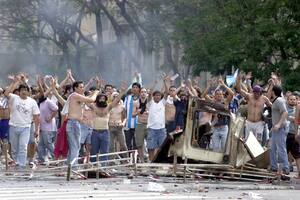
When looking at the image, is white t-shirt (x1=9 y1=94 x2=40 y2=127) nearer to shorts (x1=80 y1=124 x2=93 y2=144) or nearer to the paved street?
shorts (x1=80 y1=124 x2=93 y2=144)

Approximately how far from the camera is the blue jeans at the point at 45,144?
19.5m

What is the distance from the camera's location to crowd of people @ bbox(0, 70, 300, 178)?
16.6 meters

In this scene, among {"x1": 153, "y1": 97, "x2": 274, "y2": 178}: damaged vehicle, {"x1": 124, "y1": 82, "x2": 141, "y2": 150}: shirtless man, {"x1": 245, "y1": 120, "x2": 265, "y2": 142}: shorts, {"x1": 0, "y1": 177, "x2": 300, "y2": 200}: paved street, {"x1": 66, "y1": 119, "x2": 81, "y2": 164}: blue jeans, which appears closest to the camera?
{"x1": 0, "y1": 177, "x2": 300, "y2": 200}: paved street

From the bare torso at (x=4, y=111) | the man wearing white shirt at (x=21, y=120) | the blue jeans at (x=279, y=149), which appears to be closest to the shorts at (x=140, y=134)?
the bare torso at (x=4, y=111)

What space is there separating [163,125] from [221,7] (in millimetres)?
16027

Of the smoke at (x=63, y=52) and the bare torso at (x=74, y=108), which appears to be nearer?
the bare torso at (x=74, y=108)

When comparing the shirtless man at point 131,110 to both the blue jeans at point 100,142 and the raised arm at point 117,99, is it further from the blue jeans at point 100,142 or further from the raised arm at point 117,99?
the blue jeans at point 100,142

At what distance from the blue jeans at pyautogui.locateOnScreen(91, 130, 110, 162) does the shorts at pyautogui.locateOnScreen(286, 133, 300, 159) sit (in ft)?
A: 11.3

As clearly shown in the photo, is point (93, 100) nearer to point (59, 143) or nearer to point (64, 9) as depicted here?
point (59, 143)

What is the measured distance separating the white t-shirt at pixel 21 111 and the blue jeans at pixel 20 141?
0.10 metres

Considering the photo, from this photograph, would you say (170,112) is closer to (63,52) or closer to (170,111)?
(170,111)

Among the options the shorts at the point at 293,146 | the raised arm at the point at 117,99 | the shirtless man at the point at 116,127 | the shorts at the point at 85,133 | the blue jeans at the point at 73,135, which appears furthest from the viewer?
the shirtless man at the point at 116,127

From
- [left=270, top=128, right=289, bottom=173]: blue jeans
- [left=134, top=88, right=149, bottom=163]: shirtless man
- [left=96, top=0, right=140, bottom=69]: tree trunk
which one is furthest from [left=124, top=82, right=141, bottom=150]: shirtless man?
[left=96, top=0, right=140, bottom=69]: tree trunk

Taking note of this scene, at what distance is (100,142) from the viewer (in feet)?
58.0
